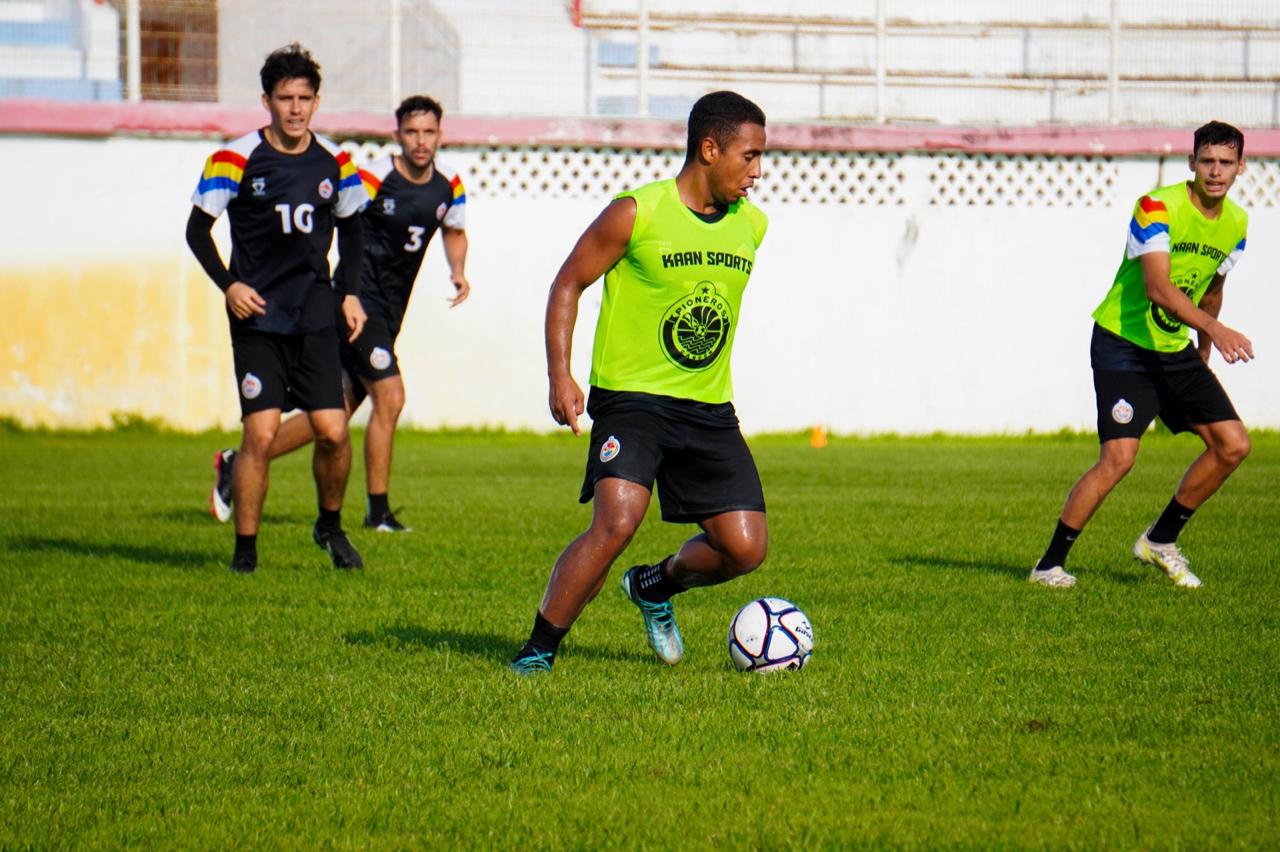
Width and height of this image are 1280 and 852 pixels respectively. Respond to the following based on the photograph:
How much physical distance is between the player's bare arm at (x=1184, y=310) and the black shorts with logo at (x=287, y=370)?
161 inches

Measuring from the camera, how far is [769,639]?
6.10 meters

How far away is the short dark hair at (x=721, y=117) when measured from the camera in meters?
5.79

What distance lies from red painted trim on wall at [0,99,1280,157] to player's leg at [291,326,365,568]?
34.4 ft

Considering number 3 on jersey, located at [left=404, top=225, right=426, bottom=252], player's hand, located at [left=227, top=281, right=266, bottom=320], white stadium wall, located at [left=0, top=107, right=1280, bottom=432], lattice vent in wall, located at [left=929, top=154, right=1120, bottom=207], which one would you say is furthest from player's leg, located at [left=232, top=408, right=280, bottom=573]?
lattice vent in wall, located at [left=929, top=154, right=1120, bottom=207]

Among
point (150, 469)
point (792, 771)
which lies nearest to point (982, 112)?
point (150, 469)

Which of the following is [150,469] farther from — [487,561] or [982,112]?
[982,112]

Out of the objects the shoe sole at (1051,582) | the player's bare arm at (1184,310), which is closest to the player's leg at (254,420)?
the shoe sole at (1051,582)

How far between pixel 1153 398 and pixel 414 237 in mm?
4829

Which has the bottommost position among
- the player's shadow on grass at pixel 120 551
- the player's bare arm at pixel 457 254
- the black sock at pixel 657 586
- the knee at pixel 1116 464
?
the player's shadow on grass at pixel 120 551

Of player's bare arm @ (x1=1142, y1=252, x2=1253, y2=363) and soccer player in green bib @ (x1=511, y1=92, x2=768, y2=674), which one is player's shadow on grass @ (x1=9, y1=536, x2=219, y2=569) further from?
player's bare arm @ (x1=1142, y1=252, x2=1253, y2=363)

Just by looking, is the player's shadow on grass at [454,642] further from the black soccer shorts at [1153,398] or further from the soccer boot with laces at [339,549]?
the black soccer shorts at [1153,398]

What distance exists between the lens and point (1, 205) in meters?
19.1

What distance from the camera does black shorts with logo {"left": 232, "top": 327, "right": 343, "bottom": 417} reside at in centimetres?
858

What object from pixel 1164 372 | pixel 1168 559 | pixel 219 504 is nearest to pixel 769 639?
pixel 1168 559
